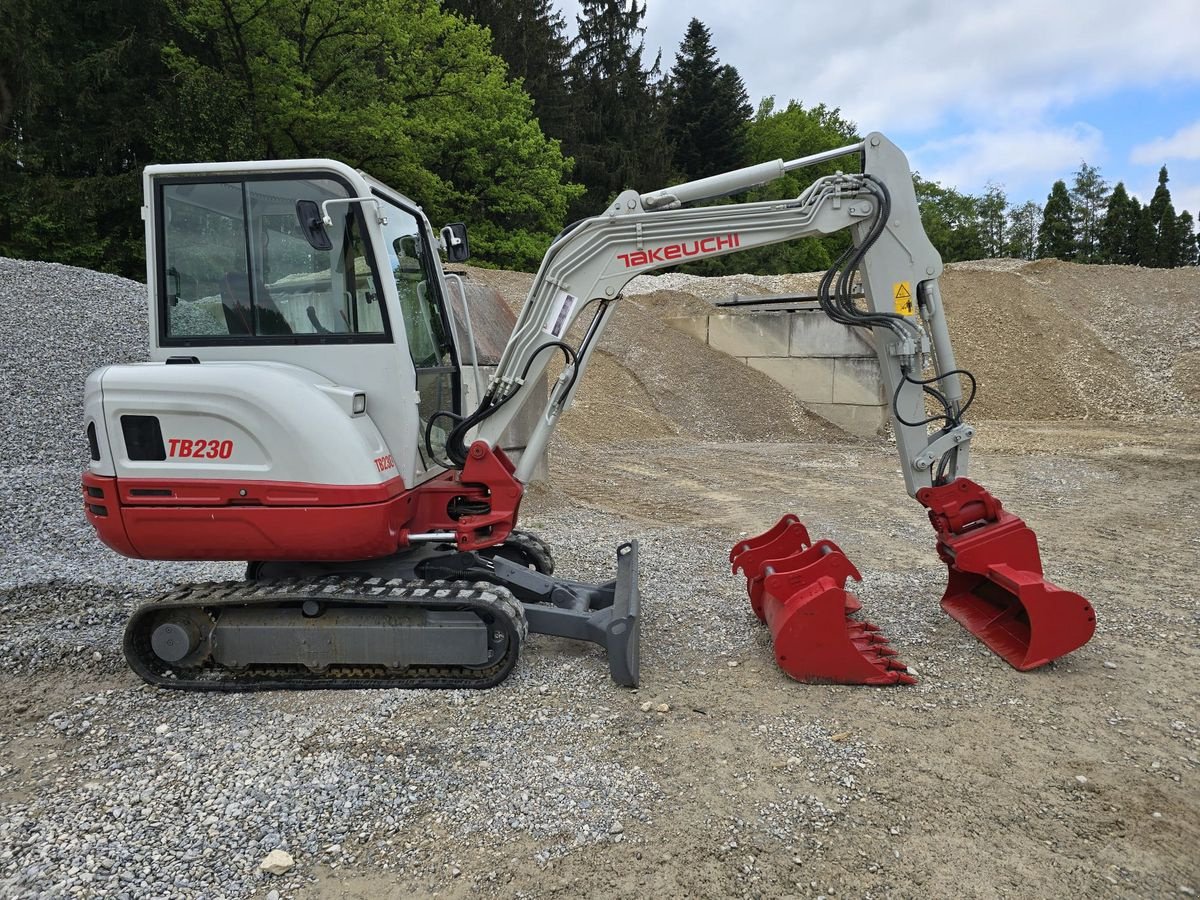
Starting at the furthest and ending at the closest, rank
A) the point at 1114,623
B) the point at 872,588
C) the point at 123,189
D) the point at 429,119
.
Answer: the point at 429,119, the point at 123,189, the point at 872,588, the point at 1114,623

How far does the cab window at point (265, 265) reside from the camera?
13.3ft

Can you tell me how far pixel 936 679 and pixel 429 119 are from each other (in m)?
24.2

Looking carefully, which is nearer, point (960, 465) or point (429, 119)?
point (960, 465)

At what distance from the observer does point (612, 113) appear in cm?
4069

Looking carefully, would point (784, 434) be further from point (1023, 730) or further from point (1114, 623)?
point (1023, 730)

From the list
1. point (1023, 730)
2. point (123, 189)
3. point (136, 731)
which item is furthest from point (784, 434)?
point (123, 189)

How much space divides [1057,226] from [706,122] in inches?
852

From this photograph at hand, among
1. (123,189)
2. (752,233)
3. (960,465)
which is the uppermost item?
(123,189)

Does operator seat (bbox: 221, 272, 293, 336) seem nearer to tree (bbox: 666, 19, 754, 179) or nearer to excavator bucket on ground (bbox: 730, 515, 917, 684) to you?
excavator bucket on ground (bbox: 730, 515, 917, 684)

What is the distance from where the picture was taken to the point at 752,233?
435cm

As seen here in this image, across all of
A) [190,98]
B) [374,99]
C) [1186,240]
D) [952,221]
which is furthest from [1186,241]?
[190,98]

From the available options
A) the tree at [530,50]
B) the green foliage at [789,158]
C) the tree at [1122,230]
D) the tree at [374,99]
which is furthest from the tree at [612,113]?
the tree at [1122,230]

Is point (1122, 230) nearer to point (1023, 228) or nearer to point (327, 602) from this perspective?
point (1023, 228)

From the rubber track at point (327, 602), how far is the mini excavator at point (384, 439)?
2cm
